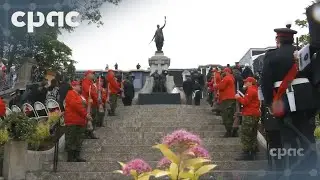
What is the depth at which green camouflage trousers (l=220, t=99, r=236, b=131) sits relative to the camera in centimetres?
1142

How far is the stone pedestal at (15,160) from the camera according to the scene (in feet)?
28.7

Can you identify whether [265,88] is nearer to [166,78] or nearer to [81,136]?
[81,136]

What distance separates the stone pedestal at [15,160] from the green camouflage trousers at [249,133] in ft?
12.9

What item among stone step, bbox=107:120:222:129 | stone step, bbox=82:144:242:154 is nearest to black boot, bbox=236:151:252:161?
stone step, bbox=82:144:242:154

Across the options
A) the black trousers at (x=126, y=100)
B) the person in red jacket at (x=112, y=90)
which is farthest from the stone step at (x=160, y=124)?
the black trousers at (x=126, y=100)

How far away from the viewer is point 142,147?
1051 centimetres

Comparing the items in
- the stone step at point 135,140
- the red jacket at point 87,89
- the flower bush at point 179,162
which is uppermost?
the red jacket at point 87,89

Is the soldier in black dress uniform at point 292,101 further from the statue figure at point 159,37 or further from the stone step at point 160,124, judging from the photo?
the statue figure at point 159,37

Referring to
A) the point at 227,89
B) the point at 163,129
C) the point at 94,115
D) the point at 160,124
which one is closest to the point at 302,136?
the point at 227,89

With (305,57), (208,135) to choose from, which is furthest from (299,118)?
(208,135)

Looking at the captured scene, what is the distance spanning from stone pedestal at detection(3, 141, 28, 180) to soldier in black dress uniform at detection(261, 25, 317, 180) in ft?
15.6

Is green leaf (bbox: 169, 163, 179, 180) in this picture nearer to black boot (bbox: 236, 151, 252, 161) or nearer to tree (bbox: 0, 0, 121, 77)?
black boot (bbox: 236, 151, 252, 161)

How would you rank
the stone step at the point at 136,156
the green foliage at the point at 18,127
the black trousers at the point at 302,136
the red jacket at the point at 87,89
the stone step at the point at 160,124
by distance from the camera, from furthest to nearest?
1. the stone step at the point at 160,124
2. the red jacket at the point at 87,89
3. the stone step at the point at 136,156
4. the green foliage at the point at 18,127
5. the black trousers at the point at 302,136

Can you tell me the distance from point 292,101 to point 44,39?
23484 millimetres
